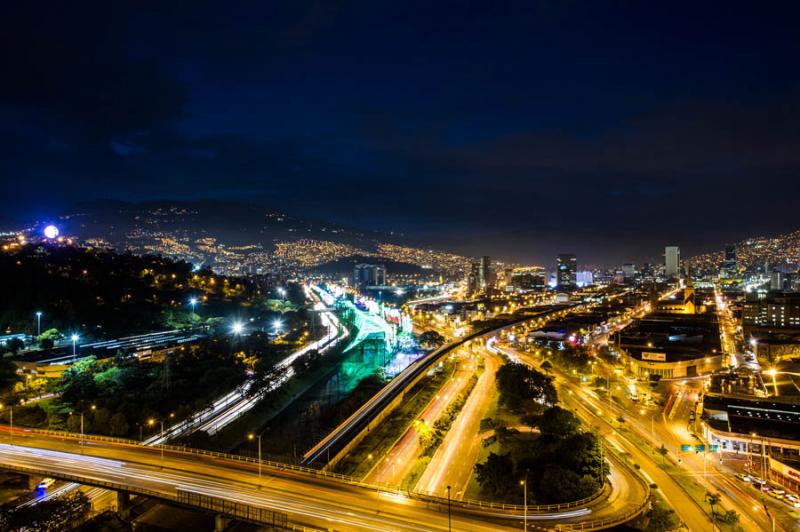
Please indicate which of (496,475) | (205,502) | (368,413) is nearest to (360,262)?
(368,413)

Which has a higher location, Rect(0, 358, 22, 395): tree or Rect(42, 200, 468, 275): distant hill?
Rect(42, 200, 468, 275): distant hill

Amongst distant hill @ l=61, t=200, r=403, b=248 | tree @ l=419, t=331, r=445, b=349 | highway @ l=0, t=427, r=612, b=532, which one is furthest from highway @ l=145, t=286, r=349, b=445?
distant hill @ l=61, t=200, r=403, b=248

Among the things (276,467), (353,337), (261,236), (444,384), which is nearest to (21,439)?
(276,467)

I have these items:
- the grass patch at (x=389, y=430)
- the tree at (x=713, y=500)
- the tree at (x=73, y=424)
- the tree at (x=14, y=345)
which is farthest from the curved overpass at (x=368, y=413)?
the tree at (x=14, y=345)

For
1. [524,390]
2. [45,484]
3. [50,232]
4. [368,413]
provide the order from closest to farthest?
[45,484]
[368,413]
[524,390]
[50,232]

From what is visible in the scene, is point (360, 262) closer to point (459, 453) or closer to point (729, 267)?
point (729, 267)

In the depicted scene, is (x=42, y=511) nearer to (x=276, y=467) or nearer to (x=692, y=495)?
(x=276, y=467)

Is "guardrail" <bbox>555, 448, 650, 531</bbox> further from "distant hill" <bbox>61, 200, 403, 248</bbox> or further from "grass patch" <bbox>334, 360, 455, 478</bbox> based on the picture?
"distant hill" <bbox>61, 200, 403, 248</bbox>
